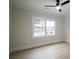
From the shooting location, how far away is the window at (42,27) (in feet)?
17.2

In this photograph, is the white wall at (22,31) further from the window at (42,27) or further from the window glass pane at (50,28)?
the window glass pane at (50,28)

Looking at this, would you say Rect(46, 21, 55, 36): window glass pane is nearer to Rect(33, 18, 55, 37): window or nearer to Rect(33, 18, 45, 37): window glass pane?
Rect(33, 18, 55, 37): window

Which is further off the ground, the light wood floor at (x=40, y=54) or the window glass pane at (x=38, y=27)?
the window glass pane at (x=38, y=27)

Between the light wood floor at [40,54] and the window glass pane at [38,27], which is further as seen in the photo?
the window glass pane at [38,27]

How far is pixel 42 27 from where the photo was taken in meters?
5.69

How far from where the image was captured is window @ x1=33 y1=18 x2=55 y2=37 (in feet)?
17.2

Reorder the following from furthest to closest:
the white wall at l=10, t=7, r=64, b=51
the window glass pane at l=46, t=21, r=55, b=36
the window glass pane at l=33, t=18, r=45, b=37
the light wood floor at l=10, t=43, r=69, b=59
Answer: the window glass pane at l=46, t=21, r=55, b=36 → the window glass pane at l=33, t=18, r=45, b=37 → the white wall at l=10, t=7, r=64, b=51 → the light wood floor at l=10, t=43, r=69, b=59

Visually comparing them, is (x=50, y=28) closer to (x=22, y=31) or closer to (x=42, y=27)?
(x=42, y=27)

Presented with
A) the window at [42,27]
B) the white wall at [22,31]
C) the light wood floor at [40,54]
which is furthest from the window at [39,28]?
the light wood floor at [40,54]

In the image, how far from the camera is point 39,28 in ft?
18.1

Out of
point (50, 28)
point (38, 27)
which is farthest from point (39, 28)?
point (50, 28)

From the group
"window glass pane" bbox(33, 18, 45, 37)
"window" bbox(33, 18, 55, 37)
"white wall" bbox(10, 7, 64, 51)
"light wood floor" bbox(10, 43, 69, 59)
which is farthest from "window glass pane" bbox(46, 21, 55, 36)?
"light wood floor" bbox(10, 43, 69, 59)
